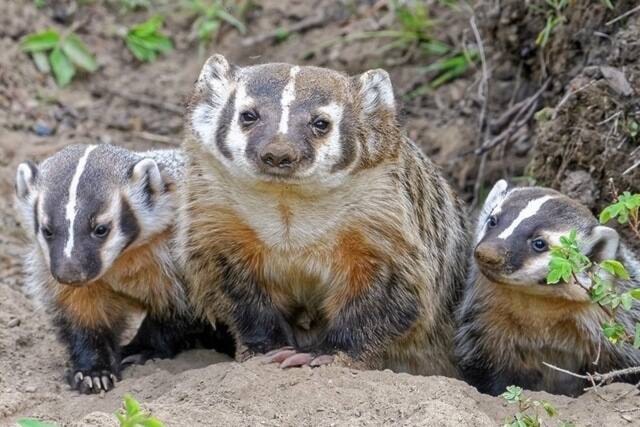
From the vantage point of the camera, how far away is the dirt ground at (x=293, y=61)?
4.41 metres

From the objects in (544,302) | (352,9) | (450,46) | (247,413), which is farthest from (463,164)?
(247,413)

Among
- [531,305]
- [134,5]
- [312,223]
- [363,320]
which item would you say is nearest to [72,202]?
[312,223]

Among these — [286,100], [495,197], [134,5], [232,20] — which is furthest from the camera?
[134,5]

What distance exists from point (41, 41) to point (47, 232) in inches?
122

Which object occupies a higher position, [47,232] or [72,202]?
[72,202]

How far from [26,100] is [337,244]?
352cm

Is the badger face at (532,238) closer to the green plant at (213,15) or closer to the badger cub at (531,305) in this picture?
the badger cub at (531,305)

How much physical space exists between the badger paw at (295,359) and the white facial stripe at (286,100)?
0.97m

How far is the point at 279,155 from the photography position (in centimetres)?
434

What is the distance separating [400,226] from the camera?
16.2 ft

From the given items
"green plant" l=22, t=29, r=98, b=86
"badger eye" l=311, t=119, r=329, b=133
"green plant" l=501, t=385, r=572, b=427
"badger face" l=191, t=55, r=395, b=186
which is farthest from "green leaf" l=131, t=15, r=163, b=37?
"green plant" l=501, t=385, r=572, b=427

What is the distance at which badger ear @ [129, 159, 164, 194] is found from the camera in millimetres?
5363

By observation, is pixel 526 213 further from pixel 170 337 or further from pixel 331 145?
pixel 170 337

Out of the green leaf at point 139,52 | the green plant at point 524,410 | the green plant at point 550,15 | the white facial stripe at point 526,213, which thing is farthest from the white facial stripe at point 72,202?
the green leaf at point 139,52
